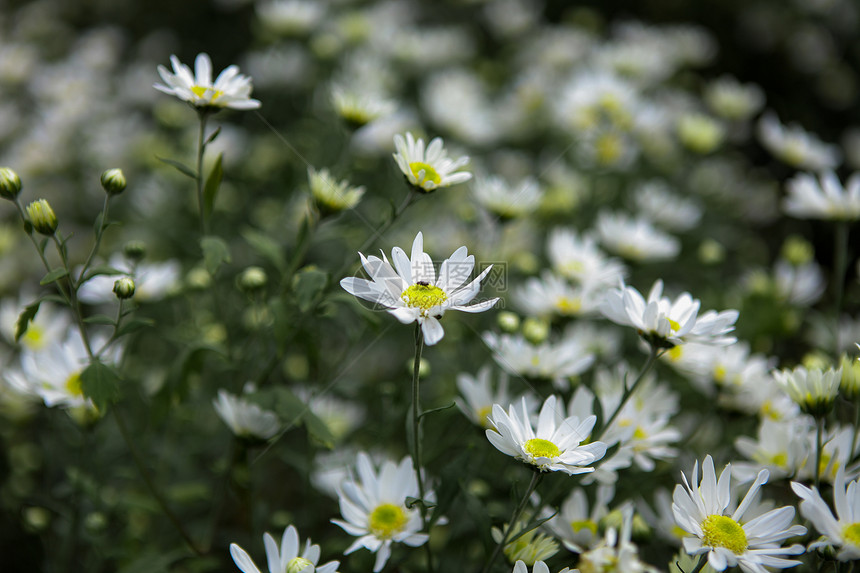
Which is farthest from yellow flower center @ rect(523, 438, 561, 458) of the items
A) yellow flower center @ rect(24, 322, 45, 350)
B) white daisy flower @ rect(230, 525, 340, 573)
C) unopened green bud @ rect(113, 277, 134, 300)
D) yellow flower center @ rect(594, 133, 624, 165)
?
yellow flower center @ rect(594, 133, 624, 165)

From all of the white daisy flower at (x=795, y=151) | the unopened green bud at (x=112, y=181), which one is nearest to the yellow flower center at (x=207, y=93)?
the unopened green bud at (x=112, y=181)

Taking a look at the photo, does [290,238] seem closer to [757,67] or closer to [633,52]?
[633,52]

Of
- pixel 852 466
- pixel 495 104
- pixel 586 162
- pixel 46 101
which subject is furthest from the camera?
pixel 495 104

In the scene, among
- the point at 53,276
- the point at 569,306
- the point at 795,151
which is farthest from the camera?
the point at 795,151

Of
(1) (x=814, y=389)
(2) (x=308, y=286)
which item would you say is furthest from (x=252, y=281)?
(1) (x=814, y=389)

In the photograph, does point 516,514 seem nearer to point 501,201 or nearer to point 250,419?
point 250,419

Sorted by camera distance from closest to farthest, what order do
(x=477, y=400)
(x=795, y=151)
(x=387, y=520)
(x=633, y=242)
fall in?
1. (x=387, y=520)
2. (x=477, y=400)
3. (x=633, y=242)
4. (x=795, y=151)

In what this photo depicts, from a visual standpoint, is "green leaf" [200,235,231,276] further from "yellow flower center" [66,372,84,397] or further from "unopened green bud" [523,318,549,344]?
"unopened green bud" [523,318,549,344]

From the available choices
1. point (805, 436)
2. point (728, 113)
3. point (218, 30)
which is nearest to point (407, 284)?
point (805, 436)
